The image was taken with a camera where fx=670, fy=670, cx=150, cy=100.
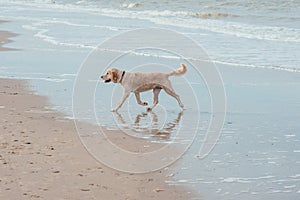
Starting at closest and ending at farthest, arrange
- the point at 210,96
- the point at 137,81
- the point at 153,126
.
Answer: the point at 153,126, the point at 137,81, the point at 210,96

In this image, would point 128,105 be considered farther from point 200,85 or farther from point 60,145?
point 60,145

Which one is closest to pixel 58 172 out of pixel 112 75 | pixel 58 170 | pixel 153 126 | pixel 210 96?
pixel 58 170

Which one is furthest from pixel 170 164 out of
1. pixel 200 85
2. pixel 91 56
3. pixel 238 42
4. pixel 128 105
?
pixel 238 42

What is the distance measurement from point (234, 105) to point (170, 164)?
3.20 metres

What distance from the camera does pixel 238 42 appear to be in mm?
17500

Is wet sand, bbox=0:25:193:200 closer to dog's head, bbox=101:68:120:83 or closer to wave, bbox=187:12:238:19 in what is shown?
dog's head, bbox=101:68:120:83

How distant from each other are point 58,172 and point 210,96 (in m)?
4.59

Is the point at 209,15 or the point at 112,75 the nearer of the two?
the point at 112,75

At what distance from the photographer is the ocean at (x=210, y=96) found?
230 inches

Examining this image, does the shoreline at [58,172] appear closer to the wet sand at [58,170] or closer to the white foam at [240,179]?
the wet sand at [58,170]

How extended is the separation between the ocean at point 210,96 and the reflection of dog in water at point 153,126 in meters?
0.01

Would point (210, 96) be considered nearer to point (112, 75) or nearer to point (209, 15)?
point (112, 75)

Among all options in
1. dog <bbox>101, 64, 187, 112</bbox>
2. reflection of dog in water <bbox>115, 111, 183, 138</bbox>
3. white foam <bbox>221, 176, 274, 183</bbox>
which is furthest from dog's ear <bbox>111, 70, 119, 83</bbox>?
white foam <bbox>221, 176, 274, 183</bbox>

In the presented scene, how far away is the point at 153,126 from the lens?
7965mm
